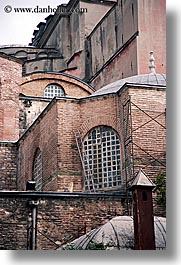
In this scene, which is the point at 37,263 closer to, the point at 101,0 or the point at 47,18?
the point at 47,18

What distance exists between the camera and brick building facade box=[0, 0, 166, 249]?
45.1 ft

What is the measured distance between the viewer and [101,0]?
2809cm

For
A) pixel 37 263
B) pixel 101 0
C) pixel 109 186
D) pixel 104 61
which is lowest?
pixel 37 263

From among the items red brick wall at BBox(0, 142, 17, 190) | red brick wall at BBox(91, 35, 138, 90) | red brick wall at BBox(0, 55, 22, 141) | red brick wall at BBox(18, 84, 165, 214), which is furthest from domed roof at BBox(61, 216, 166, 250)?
red brick wall at BBox(91, 35, 138, 90)

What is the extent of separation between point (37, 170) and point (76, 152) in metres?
1.60

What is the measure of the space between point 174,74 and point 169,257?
10.5ft

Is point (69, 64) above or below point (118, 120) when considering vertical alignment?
above

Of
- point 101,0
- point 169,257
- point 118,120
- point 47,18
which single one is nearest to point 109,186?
point 118,120

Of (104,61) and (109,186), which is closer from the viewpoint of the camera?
(109,186)

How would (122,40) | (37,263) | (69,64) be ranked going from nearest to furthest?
(37,263)
(122,40)
(69,64)

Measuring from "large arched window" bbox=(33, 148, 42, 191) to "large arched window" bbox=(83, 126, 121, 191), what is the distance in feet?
4.85

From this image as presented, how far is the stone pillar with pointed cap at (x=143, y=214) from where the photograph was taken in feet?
38.4

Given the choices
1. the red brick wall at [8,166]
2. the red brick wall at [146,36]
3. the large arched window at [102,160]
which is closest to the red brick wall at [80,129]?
the large arched window at [102,160]

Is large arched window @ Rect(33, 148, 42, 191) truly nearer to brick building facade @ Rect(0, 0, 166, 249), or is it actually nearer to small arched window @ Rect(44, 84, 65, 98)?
brick building facade @ Rect(0, 0, 166, 249)
